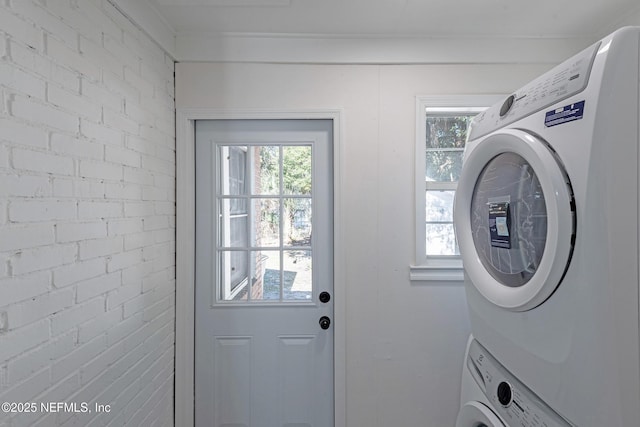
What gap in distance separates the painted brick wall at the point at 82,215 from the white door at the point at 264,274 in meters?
0.23

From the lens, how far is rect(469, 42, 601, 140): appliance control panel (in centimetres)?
71

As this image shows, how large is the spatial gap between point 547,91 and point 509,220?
339 millimetres

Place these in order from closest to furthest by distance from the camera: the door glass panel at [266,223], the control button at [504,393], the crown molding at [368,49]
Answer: the control button at [504,393] → the crown molding at [368,49] → the door glass panel at [266,223]

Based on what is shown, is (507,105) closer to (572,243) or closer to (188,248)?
(572,243)

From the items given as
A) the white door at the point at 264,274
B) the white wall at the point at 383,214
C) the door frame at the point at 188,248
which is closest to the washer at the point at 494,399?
the white wall at the point at 383,214

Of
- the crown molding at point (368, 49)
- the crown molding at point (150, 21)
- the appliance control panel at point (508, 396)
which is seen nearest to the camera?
the appliance control panel at point (508, 396)

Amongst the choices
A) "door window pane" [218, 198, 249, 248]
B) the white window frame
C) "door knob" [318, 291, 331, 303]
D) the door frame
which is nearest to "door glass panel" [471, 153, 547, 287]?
the white window frame

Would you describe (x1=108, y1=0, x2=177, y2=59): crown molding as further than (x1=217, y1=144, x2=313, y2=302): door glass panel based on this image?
No

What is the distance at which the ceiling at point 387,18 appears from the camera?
1.42 metres

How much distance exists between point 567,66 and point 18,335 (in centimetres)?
153

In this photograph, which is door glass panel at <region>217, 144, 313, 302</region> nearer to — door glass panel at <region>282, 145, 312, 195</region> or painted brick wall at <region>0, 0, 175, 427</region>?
door glass panel at <region>282, 145, 312, 195</region>

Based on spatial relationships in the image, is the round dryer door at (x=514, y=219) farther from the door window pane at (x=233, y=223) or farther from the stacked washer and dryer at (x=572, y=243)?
the door window pane at (x=233, y=223)

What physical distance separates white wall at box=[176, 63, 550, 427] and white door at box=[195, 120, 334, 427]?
0.13 m

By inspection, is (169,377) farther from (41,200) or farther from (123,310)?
(41,200)
